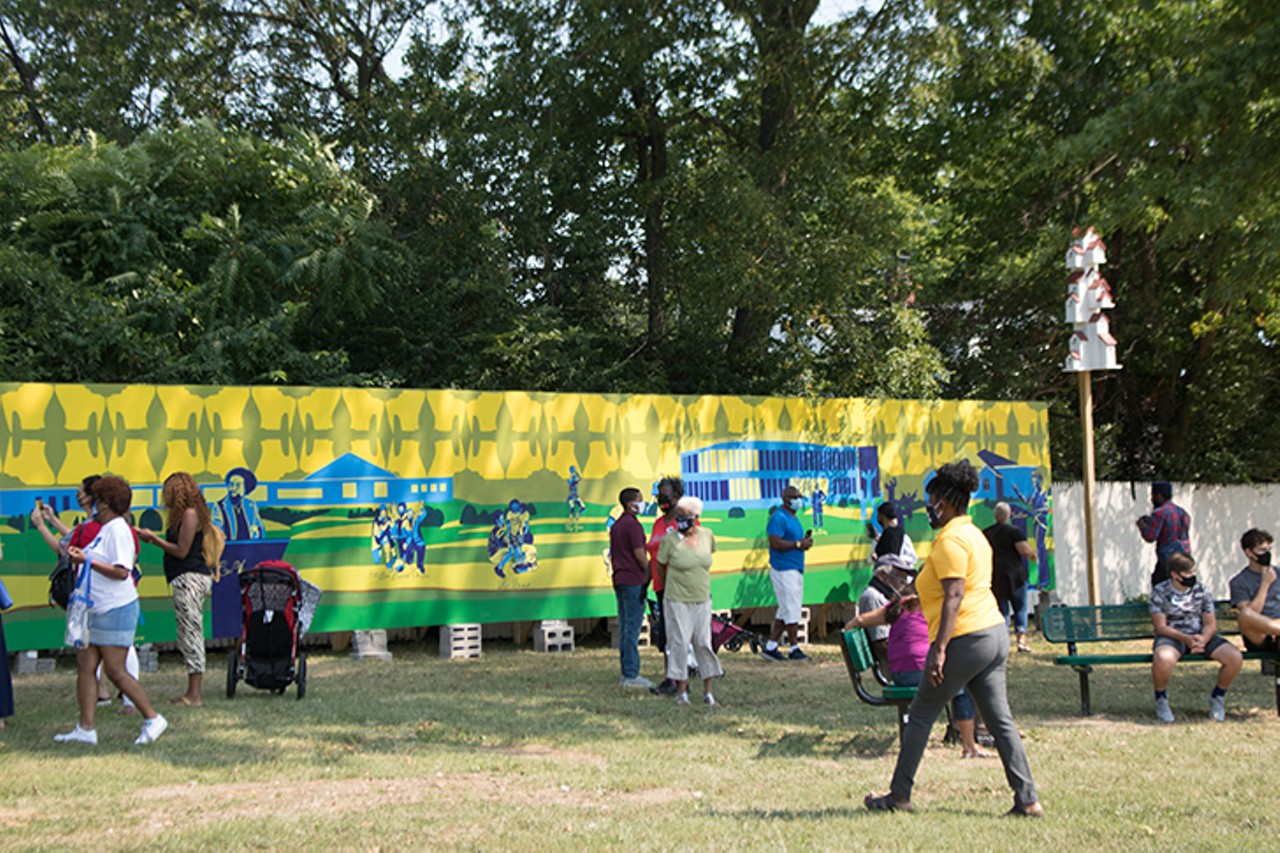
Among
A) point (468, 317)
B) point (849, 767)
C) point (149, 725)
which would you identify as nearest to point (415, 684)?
point (149, 725)

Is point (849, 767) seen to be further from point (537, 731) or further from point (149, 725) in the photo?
point (149, 725)

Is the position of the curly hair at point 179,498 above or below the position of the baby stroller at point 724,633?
above

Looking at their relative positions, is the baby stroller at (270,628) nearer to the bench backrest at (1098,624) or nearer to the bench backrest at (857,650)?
the bench backrest at (857,650)

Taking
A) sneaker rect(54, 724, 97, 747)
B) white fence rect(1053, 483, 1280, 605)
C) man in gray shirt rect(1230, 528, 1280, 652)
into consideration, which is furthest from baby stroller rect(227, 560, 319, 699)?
white fence rect(1053, 483, 1280, 605)

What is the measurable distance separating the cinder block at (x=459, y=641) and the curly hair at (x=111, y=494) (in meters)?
5.48

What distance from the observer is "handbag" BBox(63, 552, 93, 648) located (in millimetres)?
8125

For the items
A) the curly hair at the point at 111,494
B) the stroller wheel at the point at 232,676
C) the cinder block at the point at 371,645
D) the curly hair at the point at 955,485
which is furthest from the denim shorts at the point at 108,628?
the curly hair at the point at 955,485

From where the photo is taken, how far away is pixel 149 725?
8438mm

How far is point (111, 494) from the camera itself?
8297mm

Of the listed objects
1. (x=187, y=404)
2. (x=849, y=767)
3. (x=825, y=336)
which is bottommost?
(x=849, y=767)

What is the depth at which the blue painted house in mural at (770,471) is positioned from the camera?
14898 mm

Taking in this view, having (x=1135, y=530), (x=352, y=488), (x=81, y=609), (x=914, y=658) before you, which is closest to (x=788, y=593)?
(x=352, y=488)

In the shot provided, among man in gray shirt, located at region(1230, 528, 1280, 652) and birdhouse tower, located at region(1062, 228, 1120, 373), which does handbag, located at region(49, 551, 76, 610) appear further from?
birdhouse tower, located at region(1062, 228, 1120, 373)

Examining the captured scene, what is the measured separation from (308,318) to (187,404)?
7020mm
